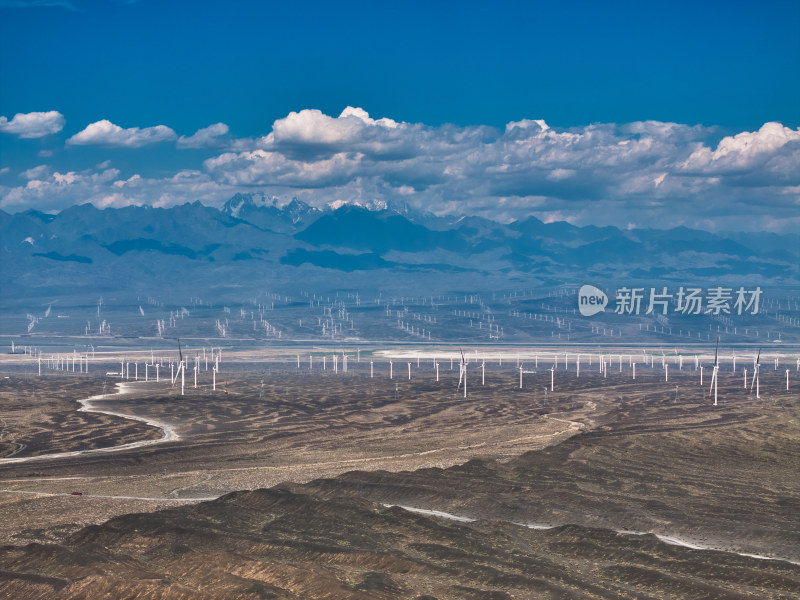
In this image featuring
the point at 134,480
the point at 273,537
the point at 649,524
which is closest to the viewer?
the point at 273,537

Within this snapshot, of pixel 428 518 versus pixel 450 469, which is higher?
pixel 428 518

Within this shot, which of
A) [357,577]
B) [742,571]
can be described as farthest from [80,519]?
[742,571]

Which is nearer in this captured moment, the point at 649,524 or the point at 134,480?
the point at 649,524

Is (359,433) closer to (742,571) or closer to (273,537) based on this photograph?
(273,537)

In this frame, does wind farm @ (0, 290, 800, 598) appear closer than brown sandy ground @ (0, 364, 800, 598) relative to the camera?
No

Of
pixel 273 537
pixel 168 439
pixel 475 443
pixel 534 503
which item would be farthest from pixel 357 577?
pixel 168 439

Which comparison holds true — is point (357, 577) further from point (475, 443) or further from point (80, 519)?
point (475, 443)

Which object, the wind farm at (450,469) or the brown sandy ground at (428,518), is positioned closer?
the brown sandy ground at (428,518)

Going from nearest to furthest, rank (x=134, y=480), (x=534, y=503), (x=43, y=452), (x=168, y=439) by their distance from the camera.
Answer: (x=534, y=503), (x=134, y=480), (x=43, y=452), (x=168, y=439)

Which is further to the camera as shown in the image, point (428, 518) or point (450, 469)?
point (450, 469)
